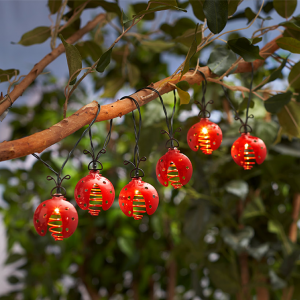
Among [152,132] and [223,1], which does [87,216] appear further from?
[223,1]

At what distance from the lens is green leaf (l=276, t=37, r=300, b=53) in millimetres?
540

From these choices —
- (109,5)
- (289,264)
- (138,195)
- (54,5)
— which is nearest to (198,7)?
(109,5)

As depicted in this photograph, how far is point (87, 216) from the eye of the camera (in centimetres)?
137

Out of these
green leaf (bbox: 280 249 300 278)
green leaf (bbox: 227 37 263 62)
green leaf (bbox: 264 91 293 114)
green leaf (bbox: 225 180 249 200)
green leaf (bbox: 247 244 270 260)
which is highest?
green leaf (bbox: 227 37 263 62)

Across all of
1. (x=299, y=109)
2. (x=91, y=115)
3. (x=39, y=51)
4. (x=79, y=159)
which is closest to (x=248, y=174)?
(x=299, y=109)

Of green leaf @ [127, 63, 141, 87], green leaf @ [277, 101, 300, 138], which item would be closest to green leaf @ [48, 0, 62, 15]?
green leaf @ [127, 63, 141, 87]

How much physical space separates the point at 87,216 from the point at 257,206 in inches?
29.1

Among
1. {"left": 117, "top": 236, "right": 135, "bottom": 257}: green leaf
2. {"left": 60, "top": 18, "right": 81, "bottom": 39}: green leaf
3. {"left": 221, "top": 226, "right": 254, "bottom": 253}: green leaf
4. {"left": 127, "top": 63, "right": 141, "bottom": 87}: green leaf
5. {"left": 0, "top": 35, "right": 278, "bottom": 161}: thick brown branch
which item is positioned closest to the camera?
{"left": 0, "top": 35, "right": 278, "bottom": 161}: thick brown branch

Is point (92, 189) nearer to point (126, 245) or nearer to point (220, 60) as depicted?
point (220, 60)

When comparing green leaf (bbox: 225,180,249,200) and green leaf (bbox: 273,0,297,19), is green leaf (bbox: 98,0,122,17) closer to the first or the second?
green leaf (bbox: 273,0,297,19)

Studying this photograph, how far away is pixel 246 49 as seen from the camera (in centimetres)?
51

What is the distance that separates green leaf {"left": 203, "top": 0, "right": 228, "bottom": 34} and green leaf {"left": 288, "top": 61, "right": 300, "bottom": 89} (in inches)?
8.5

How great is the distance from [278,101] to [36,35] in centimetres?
51

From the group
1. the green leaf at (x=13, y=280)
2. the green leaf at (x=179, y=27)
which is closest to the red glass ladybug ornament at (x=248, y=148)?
the green leaf at (x=179, y=27)
